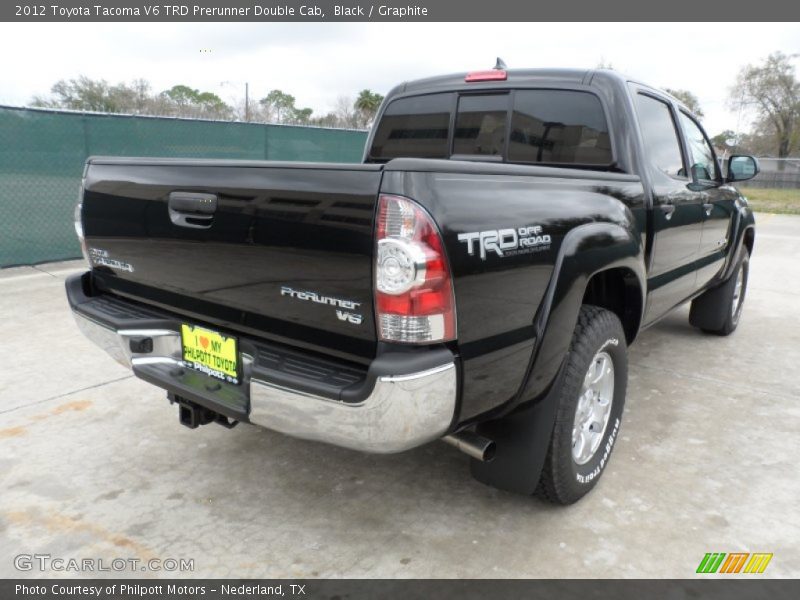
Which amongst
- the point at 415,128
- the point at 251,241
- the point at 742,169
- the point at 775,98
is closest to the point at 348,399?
the point at 251,241

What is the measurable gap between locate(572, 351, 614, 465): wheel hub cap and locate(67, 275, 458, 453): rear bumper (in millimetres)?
952

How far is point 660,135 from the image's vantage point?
→ 3549 millimetres

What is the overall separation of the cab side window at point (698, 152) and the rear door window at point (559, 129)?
1.08m

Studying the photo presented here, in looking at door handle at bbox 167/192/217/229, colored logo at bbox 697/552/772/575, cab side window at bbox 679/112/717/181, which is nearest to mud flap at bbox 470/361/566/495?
colored logo at bbox 697/552/772/575

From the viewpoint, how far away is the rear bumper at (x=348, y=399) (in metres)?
1.78

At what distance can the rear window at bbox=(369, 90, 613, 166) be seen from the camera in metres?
3.18

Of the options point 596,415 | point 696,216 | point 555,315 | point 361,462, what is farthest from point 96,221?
point 696,216

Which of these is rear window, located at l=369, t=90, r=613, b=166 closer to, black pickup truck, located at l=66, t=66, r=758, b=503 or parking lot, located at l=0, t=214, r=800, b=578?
black pickup truck, located at l=66, t=66, r=758, b=503

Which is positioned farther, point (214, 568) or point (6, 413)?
point (6, 413)

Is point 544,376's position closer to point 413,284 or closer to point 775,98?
point 413,284

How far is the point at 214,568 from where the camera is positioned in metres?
2.24

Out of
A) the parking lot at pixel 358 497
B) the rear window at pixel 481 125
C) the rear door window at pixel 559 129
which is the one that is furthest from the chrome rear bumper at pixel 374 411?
the rear window at pixel 481 125

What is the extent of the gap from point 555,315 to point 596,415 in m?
0.83
